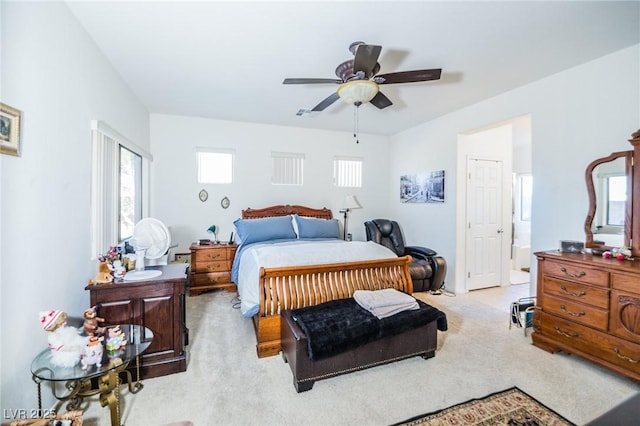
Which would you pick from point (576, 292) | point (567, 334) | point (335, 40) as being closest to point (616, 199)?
point (576, 292)

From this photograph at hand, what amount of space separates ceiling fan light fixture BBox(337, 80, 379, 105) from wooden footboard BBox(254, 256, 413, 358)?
1.53m

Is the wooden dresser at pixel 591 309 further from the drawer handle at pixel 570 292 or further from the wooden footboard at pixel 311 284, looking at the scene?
the wooden footboard at pixel 311 284

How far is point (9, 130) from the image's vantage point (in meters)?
1.42

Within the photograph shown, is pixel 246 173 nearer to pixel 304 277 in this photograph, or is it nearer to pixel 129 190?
pixel 129 190

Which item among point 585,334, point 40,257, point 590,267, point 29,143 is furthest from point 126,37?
point 585,334

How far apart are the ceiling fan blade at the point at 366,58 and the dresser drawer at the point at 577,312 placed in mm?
2589

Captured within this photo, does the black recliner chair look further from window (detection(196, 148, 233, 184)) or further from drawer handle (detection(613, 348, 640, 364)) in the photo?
window (detection(196, 148, 233, 184))

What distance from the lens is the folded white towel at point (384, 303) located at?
227 centimetres

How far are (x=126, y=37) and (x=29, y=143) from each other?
1.30m

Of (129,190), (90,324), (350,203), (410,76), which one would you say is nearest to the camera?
(90,324)

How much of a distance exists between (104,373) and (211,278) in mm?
2801

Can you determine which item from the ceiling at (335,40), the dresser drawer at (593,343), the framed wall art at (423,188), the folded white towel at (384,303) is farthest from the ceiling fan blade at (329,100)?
the dresser drawer at (593,343)

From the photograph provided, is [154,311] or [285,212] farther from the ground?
[285,212]

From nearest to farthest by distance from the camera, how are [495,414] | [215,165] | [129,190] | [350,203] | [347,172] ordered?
[495,414]
[129,190]
[215,165]
[350,203]
[347,172]
